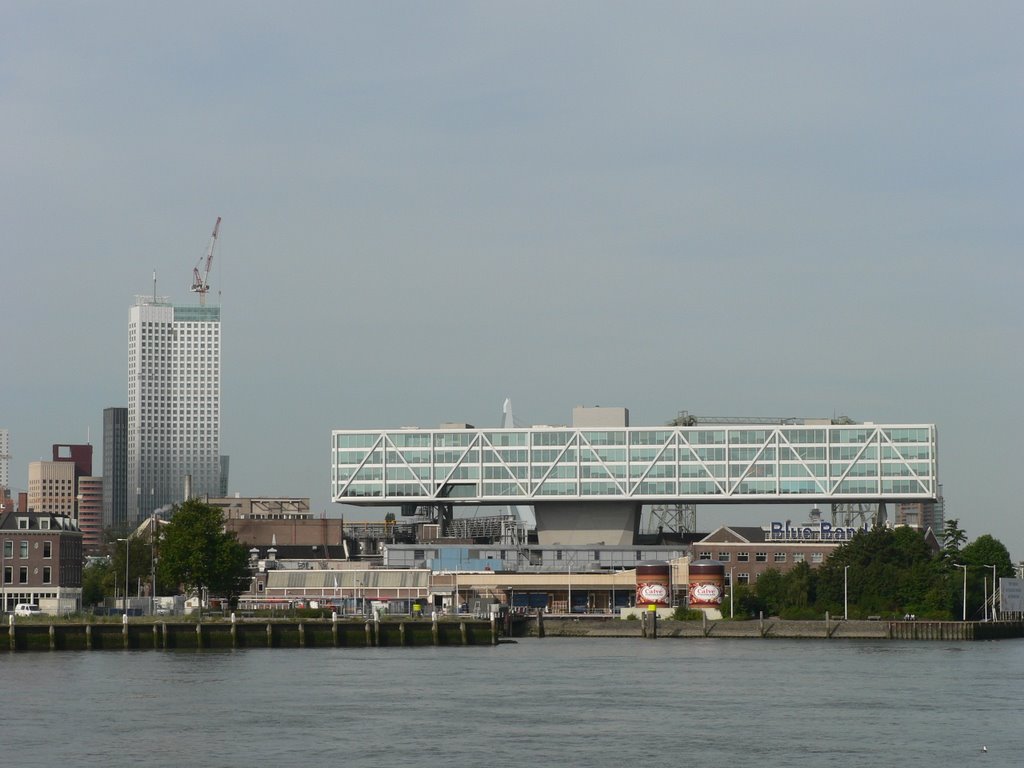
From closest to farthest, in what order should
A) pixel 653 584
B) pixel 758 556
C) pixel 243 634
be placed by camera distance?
pixel 243 634 < pixel 653 584 < pixel 758 556

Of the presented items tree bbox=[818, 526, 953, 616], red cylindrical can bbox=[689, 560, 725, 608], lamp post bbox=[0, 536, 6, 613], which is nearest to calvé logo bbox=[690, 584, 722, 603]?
red cylindrical can bbox=[689, 560, 725, 608]

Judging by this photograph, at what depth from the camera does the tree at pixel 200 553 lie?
6284 inches

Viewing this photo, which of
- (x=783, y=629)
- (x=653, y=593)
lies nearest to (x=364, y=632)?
(x=783, y=629)

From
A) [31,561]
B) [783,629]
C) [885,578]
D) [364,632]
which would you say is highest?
[31,561]

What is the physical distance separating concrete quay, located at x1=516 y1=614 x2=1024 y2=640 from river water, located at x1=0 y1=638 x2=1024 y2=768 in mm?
31806

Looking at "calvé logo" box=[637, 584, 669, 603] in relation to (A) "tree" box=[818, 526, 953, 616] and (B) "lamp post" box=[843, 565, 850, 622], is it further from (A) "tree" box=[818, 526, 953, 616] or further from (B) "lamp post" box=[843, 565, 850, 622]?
→ (B) "lamp post" box=[843, 565, 850, 622]

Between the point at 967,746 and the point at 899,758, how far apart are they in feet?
16.6

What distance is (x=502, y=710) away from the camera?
3275 inches

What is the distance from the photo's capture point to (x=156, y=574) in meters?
170

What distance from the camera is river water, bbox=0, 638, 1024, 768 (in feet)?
226

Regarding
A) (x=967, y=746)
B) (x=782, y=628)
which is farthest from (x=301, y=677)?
(x=782, y=628)

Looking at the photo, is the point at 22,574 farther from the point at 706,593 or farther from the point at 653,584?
the point at 706,593

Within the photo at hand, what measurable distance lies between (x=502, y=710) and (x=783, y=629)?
80.9 metres

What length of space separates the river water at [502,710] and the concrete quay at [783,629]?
3181 centimetres
